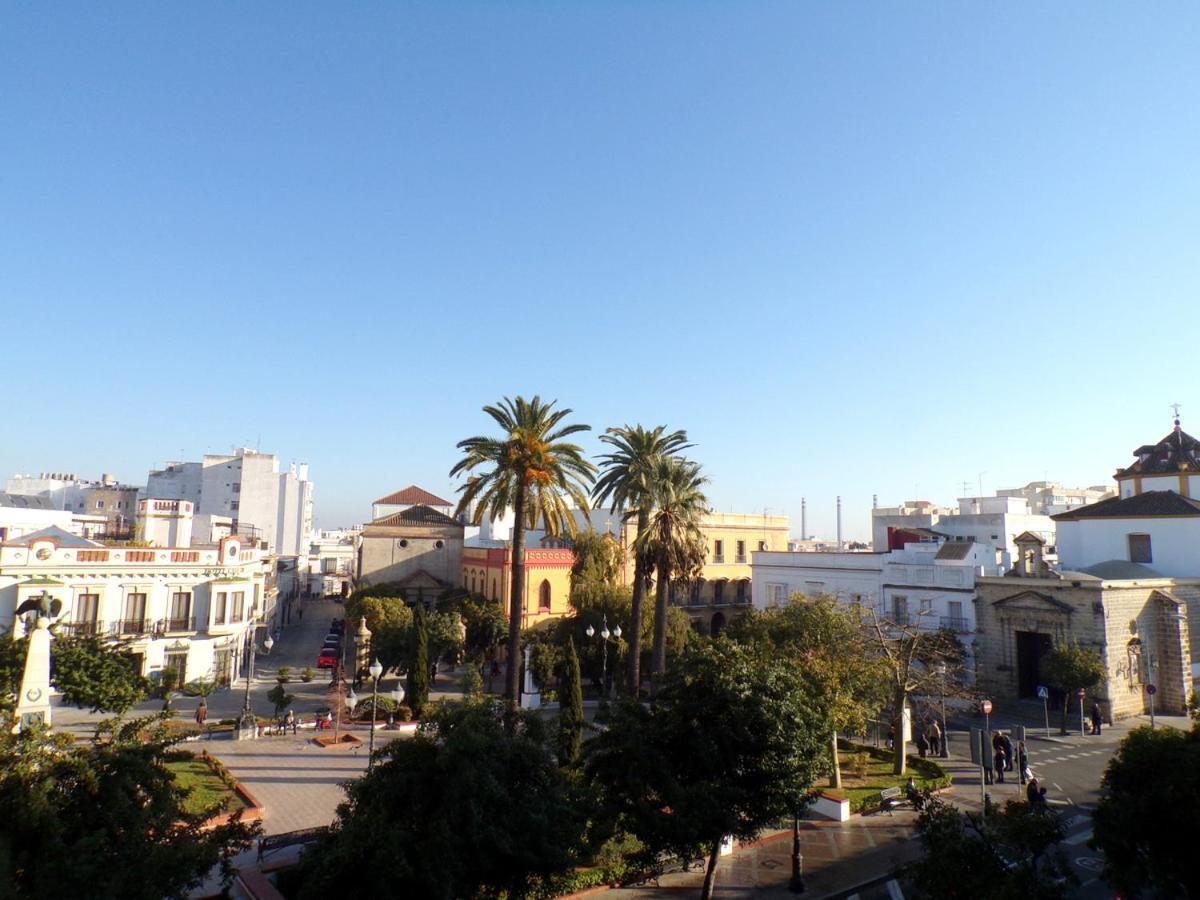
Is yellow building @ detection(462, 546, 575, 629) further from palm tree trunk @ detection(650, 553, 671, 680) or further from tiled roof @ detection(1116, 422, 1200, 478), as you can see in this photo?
tiled roof @ detection(1116, 422, 1200, 478)

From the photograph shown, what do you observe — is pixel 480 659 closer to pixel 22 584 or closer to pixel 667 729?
pixel 22 584

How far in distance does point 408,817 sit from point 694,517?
21.0 metres

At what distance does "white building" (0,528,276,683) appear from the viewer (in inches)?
1241

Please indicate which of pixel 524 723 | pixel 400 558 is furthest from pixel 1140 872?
pixel 400 558

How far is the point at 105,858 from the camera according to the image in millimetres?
8086

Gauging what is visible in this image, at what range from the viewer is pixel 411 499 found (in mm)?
59875

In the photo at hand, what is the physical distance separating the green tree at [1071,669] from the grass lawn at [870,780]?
33.8 feet

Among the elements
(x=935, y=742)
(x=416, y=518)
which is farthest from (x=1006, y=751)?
(x=416, y=518)

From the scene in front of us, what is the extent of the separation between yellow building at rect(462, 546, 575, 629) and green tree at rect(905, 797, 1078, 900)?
34.5m

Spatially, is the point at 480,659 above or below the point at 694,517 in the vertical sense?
below

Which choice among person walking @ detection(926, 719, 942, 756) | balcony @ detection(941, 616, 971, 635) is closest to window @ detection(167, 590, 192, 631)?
person walking @ detection(926, 719, 942, 756)

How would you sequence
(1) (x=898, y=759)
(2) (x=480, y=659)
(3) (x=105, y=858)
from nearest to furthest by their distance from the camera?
(3) (x=105, y=858)
(1) (x=898, y=759)
(2) (x=480, y=659)

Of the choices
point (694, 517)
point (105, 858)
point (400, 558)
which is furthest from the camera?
point (400, 558)

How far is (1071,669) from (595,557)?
2509 cm
